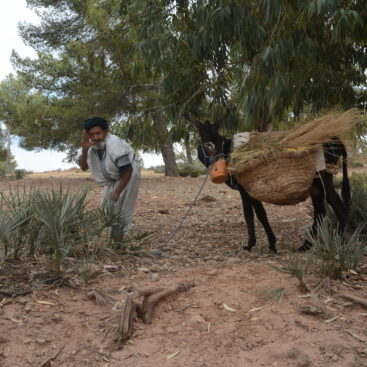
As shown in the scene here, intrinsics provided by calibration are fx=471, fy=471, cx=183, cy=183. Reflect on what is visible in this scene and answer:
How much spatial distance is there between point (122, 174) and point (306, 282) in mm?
2353

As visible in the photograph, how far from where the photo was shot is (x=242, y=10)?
4.68m

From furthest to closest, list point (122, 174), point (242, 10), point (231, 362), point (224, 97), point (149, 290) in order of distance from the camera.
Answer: point (224, 97) → point (122, 174) → point (242, 10) → point (149, 290) → point (231, 362)

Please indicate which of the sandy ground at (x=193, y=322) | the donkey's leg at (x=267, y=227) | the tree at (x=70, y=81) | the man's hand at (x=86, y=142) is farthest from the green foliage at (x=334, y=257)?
the tree at (x=70, y=81)

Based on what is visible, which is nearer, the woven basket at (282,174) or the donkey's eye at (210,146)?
the woven basket at (282,174)

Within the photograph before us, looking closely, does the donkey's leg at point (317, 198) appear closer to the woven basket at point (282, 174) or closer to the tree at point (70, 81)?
the woven basket at point (282, 174)

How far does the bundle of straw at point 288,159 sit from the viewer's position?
4379mm

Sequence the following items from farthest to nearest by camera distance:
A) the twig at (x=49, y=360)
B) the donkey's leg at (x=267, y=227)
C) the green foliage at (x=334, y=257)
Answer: the donkey's leg at (x=267, y=227) < the green foliage at (x=334, y=257) < the twig at (x=49, y=360)

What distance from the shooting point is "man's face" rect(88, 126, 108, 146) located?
5.18 metres

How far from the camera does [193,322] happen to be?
342 cm

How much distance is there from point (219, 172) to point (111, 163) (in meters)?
1.27

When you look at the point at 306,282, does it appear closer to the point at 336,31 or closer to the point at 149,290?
the point at 149,290

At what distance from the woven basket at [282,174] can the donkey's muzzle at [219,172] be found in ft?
0.80

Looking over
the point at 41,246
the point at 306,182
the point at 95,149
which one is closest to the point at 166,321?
the point at 41,246

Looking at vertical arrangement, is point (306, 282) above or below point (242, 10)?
below
